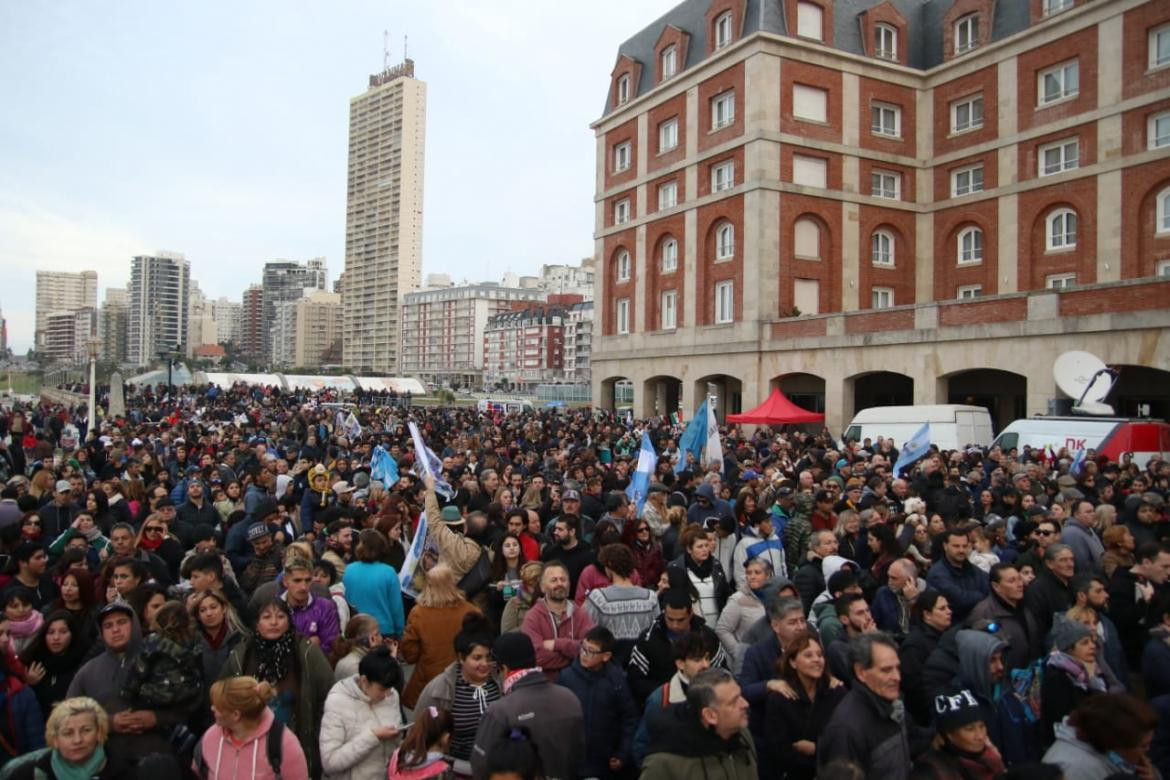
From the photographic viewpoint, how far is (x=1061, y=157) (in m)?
31.8

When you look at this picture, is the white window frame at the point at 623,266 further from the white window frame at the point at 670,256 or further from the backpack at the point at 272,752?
the backpack at the point at 272,752

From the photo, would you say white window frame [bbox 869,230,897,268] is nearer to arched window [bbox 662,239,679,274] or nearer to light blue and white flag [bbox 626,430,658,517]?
arched window [bbox 662,239,679,274]

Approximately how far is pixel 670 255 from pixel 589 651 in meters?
37.0

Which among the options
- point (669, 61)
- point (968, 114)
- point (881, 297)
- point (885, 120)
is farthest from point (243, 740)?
point (669, 61)

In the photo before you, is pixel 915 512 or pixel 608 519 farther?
pixel 915 512

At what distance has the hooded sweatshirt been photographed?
3967mm

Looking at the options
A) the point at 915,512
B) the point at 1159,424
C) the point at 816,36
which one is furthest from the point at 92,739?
the point at 816,36

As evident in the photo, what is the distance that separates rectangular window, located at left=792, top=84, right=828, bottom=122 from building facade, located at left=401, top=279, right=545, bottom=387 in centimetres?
12731

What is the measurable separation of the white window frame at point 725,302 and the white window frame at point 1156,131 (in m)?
15.8

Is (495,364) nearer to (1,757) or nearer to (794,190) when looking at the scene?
(794,190)

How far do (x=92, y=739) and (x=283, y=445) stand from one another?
1682 centimetres

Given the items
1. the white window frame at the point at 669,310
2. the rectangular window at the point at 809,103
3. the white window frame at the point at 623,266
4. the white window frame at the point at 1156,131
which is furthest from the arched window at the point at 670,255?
the white window frame at the point at 1156,131

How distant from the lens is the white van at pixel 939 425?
22094 mm

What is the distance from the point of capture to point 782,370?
33656 mm
